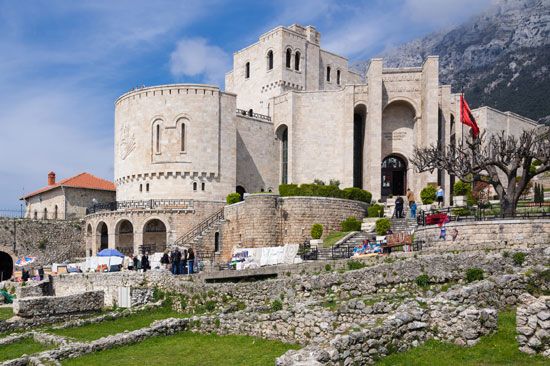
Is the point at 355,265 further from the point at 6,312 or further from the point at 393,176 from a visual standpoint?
the point at 393,176

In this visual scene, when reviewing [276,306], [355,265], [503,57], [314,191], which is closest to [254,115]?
[314,191]

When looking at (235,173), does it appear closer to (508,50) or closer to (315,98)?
(315,98)

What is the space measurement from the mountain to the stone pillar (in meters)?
64.8

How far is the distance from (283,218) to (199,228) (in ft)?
27.2

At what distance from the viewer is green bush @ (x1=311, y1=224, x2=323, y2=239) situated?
122 feet

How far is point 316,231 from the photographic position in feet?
122

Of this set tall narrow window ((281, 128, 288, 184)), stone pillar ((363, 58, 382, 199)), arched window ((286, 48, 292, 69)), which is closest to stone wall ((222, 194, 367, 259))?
stone pillar ((363, 58, 382, 199))

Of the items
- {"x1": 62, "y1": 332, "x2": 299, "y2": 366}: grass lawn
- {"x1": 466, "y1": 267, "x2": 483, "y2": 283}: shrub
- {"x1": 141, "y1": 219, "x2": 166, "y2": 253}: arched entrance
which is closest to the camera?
{"x1": 62, "y1": 332, "x2": 299, "y2": 366}: grass lawn

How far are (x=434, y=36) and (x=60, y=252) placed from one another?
152 metres

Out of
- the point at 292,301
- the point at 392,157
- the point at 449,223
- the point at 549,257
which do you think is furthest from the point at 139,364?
the point at 392,157

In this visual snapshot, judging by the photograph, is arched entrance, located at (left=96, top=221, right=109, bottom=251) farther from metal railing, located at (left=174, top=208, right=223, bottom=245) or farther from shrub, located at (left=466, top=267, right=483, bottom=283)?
shrub, located at (left=466, top=267, right=483, bottom=283)

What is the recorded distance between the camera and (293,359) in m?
11.6

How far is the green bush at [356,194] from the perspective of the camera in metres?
41.1

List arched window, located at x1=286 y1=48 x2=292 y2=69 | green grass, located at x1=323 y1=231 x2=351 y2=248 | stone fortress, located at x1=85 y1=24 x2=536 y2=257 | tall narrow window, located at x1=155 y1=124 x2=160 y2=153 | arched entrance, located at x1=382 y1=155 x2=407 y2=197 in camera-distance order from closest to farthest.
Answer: green grass, located at x1=323 y1=231 x2=351 y2=248
stone fortress, located at x1=85 y1=24 x2=536 y2=257
tall narrow window, located at x1=155 y1=124 x2=160 y2=153
arched entrance, located at x1=382 y1=155 x2=407 y2=197
arched window, located at x1=286 y1=48 x2=292 y2=69
